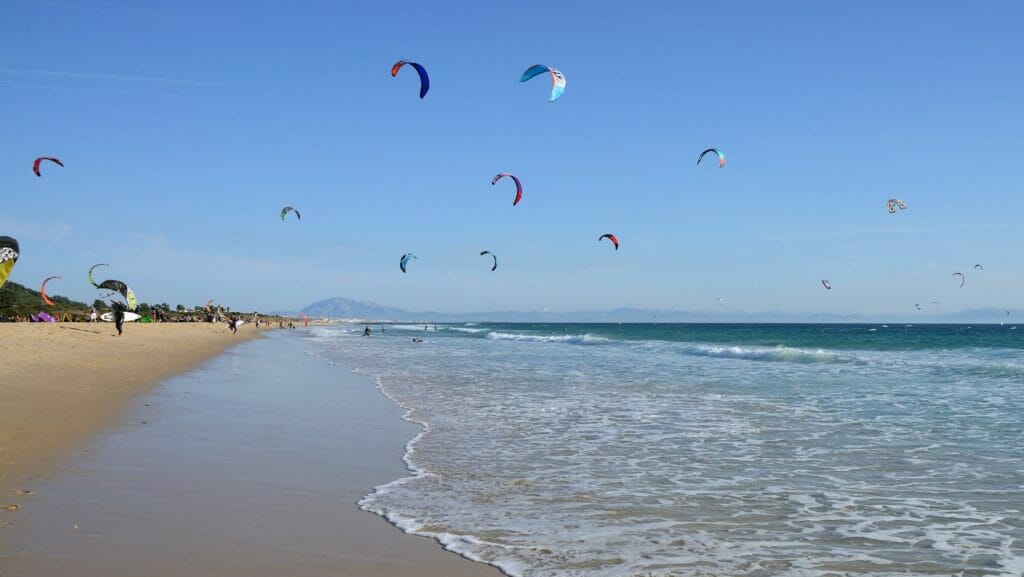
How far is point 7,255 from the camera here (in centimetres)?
2073

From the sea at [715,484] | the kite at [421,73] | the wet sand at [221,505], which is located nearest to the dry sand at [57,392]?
the wet sand at [221,505]

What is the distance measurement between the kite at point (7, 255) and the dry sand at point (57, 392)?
210 centimetres

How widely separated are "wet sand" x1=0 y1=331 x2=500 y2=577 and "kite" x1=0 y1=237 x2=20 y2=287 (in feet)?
41.9

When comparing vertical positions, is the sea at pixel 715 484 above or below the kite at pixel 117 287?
below

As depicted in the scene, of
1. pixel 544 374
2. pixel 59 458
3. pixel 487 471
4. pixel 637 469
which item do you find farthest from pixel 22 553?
pixel 544 374

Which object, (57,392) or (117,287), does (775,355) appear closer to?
(57,392)

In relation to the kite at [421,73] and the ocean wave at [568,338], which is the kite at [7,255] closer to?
the kite at [421,73]

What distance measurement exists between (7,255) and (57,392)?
1118cm

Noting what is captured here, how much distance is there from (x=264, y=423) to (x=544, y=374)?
40.6ft

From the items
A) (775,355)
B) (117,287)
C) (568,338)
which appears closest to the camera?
(775,355)

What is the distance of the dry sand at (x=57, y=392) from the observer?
7.36 m

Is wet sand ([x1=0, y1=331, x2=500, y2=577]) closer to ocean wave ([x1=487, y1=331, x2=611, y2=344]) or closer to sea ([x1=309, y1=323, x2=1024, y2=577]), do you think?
sea ([x1=309, y1=323, x2=1024, y2=577])

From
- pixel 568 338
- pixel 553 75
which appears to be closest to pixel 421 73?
pixel 553 75

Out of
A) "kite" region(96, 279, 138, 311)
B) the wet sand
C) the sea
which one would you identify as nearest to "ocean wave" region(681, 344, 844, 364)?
the sea
